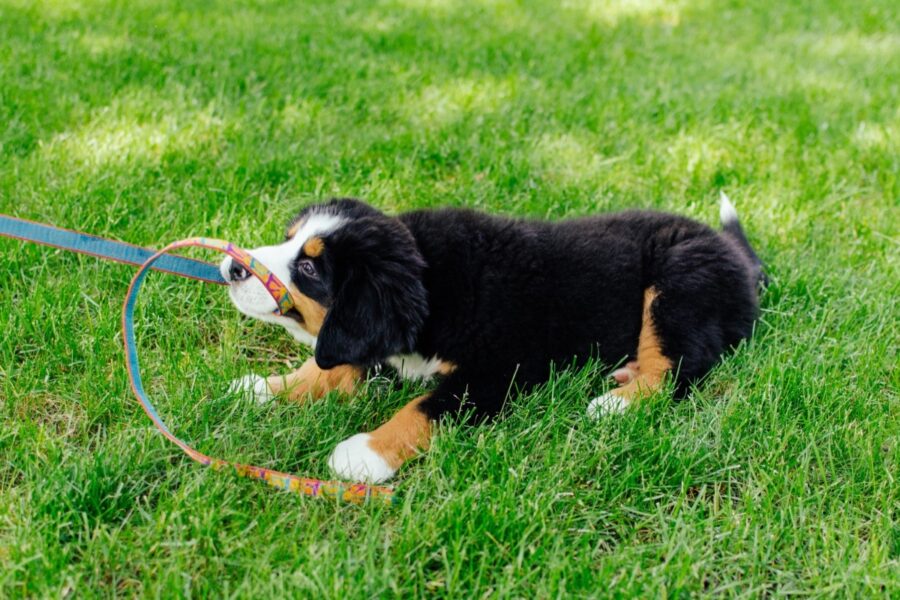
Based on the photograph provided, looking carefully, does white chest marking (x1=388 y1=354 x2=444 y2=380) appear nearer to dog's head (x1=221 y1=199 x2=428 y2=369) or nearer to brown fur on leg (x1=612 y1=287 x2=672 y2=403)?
dog's head (x1=221 y1=199 x2=428 y2=369)

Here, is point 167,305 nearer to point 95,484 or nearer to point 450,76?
point 95,484

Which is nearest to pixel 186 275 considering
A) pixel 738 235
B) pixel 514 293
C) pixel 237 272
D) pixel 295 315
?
pixel 237 272

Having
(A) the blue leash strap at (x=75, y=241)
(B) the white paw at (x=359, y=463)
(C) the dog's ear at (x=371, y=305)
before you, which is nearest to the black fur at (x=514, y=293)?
(C) the dog's ear at (x=371, y=305)

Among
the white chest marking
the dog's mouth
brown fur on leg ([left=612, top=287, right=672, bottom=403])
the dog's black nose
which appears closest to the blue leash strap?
the dog's black nose

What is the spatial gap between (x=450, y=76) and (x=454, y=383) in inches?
121

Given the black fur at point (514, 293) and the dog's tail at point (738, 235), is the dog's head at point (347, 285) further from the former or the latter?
the dog's tail at point (738, 235)

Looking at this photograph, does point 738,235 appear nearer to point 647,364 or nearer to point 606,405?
point 647,364

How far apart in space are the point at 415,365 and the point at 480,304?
0.29 meters

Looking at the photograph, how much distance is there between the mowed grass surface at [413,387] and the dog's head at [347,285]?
0.80 ft

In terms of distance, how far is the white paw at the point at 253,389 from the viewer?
2.45 m

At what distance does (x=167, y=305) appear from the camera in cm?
289

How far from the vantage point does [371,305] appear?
2.36m

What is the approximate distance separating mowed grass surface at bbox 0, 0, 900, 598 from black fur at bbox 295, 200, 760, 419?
0.11m

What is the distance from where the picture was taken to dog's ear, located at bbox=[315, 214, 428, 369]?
2.35 metres
